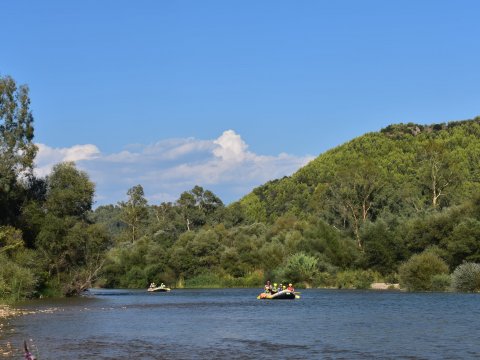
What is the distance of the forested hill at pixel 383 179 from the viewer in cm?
12212

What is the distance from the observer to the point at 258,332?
39594 millimetres

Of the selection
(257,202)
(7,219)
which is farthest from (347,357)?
(257,202)

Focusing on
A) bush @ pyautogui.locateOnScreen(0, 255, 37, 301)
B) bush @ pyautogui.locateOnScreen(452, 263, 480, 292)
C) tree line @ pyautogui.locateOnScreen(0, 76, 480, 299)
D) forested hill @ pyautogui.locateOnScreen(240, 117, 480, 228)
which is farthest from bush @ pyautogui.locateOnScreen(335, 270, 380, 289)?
bush @ pyautogui.locateOnScreen(0, 255, 37, 301)

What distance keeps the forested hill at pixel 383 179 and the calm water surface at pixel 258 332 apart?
59635 mm

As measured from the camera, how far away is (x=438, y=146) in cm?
12344

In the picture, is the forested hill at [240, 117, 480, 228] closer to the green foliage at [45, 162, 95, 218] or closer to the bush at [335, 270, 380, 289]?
Answer: the bush at [335, 270, 380, 289]

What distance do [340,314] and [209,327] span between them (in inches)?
515

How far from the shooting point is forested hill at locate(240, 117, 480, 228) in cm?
12212

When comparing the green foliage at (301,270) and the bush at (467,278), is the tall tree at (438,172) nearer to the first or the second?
the green foliage at (301,270)

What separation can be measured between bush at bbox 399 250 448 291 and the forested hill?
70.1 feet

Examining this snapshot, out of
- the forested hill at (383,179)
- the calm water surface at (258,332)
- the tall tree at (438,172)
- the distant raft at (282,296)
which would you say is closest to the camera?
the calm water surface at (258,332)

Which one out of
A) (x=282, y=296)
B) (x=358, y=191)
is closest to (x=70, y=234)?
(x=282, y=296)

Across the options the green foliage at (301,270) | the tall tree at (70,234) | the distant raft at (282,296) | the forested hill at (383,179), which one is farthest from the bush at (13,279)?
the forested hill at (383,179)

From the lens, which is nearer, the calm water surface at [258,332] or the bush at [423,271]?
the calm water surface at [258,332]
